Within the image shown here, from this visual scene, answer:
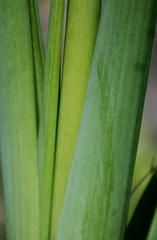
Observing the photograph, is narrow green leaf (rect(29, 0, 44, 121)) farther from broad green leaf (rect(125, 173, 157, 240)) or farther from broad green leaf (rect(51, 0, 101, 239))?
broad green leaf (rect(125, 173, 157, 240))

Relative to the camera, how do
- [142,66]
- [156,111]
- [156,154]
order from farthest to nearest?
[156,111] → [156,154] → [142,66]

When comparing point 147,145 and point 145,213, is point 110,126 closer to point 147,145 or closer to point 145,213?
point 145,213

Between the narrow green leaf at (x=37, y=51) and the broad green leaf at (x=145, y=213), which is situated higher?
the narrow green leaf at (x=37, y=51)

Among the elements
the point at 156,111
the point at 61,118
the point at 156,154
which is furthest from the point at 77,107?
the point at 156,111

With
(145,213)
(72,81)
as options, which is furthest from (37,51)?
(145,213)

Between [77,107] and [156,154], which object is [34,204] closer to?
[77,107]

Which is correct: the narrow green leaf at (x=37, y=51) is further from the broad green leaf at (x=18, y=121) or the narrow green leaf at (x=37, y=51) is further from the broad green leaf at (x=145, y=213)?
the broad green leaf at (x=145, y=213)

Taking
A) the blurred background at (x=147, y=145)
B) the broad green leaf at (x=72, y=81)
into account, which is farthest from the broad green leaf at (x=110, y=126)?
the blurred background at (x=147, y=145)
